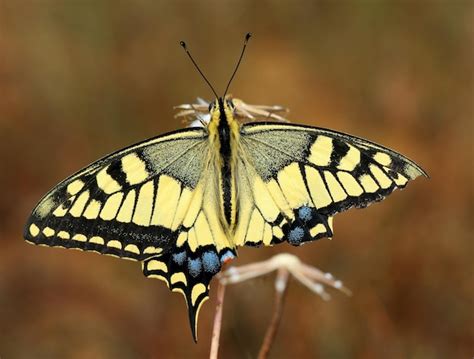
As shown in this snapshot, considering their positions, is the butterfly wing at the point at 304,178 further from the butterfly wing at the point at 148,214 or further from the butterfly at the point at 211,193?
the butterfly wing at the point at 148,214

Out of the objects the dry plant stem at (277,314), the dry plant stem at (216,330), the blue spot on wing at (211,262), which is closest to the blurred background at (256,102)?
the dry plant stem at (277,314)

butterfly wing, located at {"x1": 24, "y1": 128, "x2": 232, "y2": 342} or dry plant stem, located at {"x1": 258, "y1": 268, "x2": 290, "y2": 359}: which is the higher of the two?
butterfly wing, located at {"x1": 24, "y1": 128, "x2": 232, "y2": 342}

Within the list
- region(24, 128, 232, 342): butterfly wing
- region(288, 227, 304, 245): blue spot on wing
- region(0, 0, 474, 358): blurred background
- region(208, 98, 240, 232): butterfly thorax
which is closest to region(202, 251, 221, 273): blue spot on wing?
region(24, 128, 232, 342): butterfly wing

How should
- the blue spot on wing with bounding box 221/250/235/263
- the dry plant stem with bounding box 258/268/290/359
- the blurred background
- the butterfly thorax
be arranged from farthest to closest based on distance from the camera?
the blurred background
the butterfly thorax
the blue spot on wing with bounding box 221/250/235/263
the dry plant stem with bounding box 258/268/290/359

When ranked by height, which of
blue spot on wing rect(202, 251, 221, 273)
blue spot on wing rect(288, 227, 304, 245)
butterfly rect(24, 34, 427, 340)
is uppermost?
butterfly rect(24, 34, 427, 340)

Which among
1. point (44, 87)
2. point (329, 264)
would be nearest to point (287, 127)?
point (329, 264)

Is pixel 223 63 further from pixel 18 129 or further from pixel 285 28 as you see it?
pixel 18 129

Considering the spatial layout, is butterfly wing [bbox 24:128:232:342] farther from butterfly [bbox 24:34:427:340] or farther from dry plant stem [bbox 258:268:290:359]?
dry plant stem [bbox 258:268:290:359]
